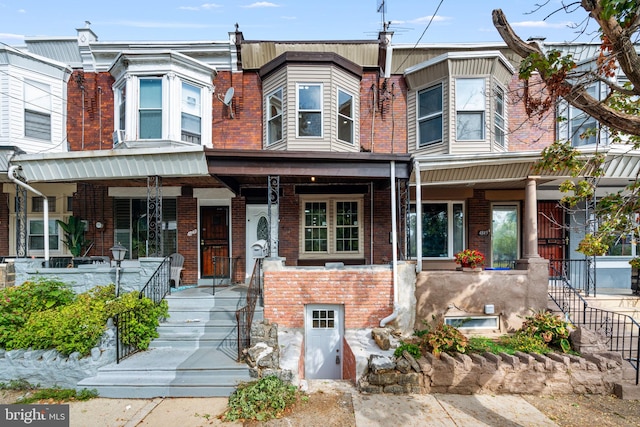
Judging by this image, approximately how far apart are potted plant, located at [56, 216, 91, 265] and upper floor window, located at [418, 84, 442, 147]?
11.2 meters

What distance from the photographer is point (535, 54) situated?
3816 mm

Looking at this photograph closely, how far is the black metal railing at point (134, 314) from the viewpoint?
19.9ft

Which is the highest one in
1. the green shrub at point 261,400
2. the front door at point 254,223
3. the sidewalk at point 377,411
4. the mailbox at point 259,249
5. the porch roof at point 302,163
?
the porch roof at point 302,163

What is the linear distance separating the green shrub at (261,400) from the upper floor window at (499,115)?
9.24 m

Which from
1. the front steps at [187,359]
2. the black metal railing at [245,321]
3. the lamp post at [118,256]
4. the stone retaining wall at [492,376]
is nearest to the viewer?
the front steps at [187,359]

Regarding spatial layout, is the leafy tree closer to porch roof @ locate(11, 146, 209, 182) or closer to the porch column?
the porch column

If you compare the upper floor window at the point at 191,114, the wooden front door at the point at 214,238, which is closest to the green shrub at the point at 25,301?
the wooden front door at the point at 214,238

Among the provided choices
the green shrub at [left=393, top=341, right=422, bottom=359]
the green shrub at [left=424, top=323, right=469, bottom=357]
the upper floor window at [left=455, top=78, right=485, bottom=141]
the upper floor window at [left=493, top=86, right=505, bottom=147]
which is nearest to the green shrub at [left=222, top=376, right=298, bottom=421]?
the green shrub at [left=393, top=341, right=422, bottom=359]

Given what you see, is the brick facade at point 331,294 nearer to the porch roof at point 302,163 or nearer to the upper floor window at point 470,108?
the porch roof at point 302,163

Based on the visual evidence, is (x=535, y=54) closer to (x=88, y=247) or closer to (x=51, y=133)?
(x=88, y=247)

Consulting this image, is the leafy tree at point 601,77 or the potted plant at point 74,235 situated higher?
the leafy tree at point 601,77

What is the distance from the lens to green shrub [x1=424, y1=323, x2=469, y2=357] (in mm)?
6055

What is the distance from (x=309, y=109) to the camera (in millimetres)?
9828

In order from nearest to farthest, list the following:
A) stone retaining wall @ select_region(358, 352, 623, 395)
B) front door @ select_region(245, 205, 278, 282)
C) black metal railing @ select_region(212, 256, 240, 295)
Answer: stone retaining wall @ select_region(358, 352, 623, 395), black metal railing @ select_region(212, 256, 240, 295), front door @ select_region(245, 205, 278, 282)
